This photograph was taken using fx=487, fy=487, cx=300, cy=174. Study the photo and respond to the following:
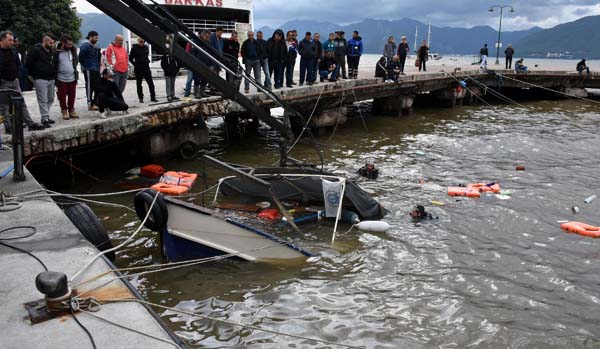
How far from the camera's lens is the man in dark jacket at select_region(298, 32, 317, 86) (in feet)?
56.4

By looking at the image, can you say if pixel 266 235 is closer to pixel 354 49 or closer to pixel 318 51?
pixel 318 51

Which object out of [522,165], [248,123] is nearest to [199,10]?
[248,123]

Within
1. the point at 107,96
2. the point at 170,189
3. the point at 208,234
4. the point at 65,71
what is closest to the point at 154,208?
the point at 208,234

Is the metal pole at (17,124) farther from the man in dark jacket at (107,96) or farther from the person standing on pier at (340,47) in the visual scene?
the person standing on pier at (340,47)

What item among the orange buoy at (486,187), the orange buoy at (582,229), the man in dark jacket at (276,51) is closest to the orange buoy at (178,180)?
the man in dark jacket at (276,51)

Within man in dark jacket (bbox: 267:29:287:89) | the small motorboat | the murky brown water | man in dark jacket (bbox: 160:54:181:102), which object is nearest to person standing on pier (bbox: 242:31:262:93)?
man in dark jacket (bbox: 267:29:287:89)

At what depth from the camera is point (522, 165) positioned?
47.2 feet

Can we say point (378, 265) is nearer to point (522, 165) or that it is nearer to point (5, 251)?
point (5, 251)

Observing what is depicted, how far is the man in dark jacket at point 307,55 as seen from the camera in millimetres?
17188

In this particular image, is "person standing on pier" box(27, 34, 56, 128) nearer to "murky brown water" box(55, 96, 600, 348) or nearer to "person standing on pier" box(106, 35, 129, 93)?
"person standing on pier" box(106, 35, 129, 93)

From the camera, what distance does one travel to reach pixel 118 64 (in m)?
12.1

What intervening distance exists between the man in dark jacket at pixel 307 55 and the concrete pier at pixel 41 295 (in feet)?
40.9

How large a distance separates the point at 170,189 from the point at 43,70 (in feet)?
11.2

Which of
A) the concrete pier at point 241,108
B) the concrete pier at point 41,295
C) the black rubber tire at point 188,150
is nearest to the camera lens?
the concrete pier at point 41,295
